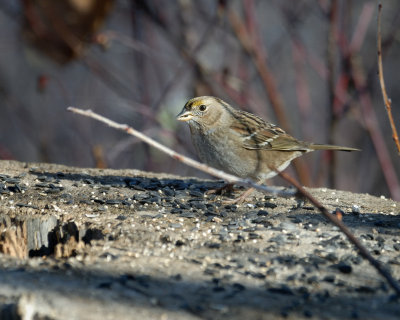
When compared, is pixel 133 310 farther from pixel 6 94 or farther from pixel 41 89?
pixel 6 94

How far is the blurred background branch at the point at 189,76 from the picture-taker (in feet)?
18.6

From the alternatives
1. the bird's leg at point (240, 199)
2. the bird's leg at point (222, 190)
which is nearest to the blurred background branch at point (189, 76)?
the bird's leg at point (222, 190)

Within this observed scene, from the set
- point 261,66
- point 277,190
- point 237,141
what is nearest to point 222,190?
point 237,141

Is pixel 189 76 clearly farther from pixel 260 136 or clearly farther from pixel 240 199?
pixel 240 199

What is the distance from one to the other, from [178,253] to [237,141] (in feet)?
5.94

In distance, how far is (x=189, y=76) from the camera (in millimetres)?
8695

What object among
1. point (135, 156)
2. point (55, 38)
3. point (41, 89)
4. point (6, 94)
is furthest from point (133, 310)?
point (135, 156)

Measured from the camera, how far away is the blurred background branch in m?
5.68

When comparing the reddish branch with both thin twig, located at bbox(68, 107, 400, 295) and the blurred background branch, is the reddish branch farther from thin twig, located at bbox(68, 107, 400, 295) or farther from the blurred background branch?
thin twig, located at bbox(68, 107, 400, 295)

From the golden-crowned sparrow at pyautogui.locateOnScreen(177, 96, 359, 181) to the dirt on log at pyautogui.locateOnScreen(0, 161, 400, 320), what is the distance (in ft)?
1.06

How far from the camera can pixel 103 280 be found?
8.36ft

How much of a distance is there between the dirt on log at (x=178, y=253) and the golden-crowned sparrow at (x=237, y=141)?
322 millimetres

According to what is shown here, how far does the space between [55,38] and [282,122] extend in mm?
2262

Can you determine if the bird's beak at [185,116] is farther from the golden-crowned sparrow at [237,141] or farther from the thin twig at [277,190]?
the thin twig at [277,190]
